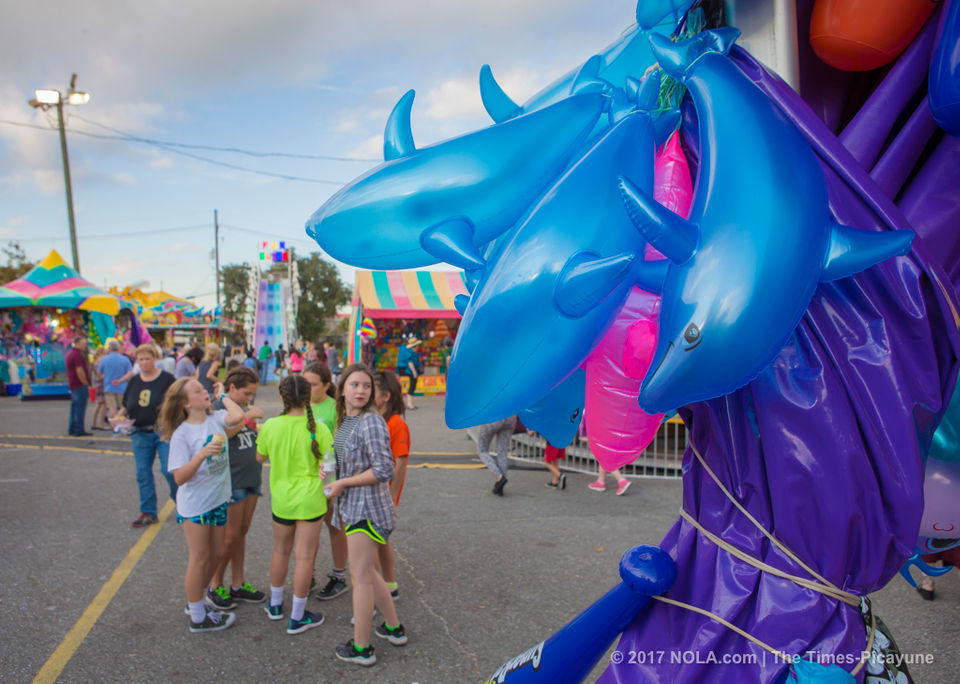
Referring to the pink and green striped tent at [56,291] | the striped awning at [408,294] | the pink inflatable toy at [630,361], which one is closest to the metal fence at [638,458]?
the pink inflatable toy at [630,361]

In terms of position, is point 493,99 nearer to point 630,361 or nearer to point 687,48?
point 687,48

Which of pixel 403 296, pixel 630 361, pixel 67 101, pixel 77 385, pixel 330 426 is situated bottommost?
pixel 77 385

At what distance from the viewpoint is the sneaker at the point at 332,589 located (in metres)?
3.88

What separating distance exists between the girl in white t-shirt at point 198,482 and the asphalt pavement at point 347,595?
246 millimetres

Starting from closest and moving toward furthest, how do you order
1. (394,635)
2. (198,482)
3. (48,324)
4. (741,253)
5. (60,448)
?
(741,253)
(394,635)
(198,482)
(60,448)
(48,324)

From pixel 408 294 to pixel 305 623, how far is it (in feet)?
43.4

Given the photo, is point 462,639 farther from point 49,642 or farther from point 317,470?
point 49,642

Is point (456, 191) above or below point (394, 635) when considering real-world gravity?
above

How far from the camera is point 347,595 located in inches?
156

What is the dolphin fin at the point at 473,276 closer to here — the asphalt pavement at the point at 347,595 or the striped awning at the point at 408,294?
the asphalt pavement at the point at 347,595

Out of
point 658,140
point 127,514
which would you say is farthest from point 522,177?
point 127,514

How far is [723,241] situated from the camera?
1.17 meters

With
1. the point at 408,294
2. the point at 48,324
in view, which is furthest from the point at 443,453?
the point at 48,324

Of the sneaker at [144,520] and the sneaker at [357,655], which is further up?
the sneaker at [144,520]
